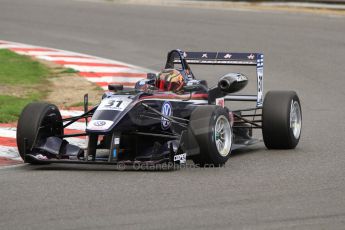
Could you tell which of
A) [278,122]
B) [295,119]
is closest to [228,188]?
[278,122]

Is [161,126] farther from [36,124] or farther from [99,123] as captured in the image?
[36,124]

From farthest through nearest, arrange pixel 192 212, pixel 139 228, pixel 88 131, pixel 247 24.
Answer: pixel 247 24, pixel 88 131, pixel 192 212, pixel 139 228

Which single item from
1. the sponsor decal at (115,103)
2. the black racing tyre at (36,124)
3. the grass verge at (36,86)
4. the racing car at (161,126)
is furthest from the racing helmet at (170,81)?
the grass verge at (36,86)

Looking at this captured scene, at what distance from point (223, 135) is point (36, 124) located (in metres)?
1.84

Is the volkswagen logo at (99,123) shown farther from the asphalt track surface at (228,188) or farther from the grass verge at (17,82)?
the grass verge at (17,82)

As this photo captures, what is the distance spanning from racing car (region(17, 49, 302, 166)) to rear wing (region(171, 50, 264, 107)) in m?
0.46

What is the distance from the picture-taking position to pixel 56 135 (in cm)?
962

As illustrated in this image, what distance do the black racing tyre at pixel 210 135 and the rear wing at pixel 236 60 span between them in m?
1.48

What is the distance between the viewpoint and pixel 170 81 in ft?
33.0

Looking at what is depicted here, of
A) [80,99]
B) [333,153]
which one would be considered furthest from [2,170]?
[80,99]

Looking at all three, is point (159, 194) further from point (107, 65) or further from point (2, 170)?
point (107, 65)

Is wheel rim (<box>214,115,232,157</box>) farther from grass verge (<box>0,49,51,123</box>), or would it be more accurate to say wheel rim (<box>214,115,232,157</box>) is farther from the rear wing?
grass verge (<box>0,49,51,123</box>)

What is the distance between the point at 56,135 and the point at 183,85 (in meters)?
1.48

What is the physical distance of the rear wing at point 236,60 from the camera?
10761mm
